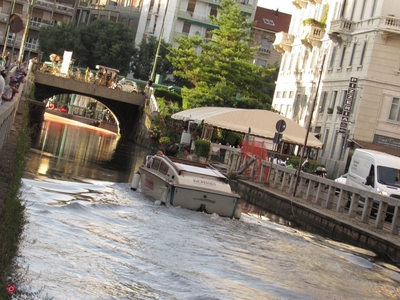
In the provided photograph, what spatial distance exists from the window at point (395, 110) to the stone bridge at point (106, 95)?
27.9 m

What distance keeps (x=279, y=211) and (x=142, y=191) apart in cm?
642

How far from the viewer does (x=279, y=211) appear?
35688mm

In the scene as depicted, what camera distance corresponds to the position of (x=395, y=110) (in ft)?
186

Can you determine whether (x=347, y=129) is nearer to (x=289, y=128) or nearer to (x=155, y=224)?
(x=289, y=128)

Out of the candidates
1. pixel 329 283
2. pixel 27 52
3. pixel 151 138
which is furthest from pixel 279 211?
pixel 27 52

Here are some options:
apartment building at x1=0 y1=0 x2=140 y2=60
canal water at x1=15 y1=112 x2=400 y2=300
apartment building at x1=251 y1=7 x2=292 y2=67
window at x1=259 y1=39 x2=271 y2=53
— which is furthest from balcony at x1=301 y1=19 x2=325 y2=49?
apartment building at x1=0 y1=0 x2=140 y2=60

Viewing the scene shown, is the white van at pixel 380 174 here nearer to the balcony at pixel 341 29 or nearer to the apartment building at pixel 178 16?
the balcony at pixel 341 29

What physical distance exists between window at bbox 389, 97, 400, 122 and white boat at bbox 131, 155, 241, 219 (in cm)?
2920

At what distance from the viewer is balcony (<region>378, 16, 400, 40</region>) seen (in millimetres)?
55531

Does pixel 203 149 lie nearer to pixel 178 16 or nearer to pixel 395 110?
pixel 395 110

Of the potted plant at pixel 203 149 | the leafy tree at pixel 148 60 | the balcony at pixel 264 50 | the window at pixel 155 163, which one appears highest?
the balcony at pixel 264 50

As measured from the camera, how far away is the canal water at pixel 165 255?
54.1ft

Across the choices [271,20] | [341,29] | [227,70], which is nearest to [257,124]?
[341,29]

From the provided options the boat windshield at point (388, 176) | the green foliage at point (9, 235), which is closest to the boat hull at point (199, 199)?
the boat windshield at point (388, 176)
